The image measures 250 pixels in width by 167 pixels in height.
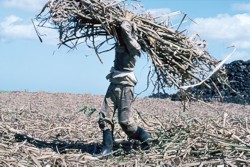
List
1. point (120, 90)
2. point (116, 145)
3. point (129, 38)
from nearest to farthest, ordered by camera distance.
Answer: point (129, 38) < point (120, 90) < point (116, 145)

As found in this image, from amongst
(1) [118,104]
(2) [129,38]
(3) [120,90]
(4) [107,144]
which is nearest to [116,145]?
(4) [107,144]

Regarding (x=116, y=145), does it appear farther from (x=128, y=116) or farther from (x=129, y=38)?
(x=129, y=38)

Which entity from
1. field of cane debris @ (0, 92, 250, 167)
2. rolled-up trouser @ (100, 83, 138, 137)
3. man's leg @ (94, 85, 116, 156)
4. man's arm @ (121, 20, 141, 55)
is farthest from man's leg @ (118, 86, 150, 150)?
man's arm @ (121, 20, 141, 55)

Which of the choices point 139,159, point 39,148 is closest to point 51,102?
point 39,148

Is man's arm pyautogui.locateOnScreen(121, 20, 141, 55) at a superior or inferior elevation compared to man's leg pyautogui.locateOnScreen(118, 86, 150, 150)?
superior

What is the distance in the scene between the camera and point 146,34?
7.53 m

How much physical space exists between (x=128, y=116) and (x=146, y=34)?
3.59ft

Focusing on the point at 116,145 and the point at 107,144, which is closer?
the point at 107,144

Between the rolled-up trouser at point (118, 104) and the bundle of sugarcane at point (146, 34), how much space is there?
0.47m

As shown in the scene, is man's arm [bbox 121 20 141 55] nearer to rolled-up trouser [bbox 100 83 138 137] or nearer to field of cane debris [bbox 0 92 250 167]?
rolled-up trouser [bbox 100 83 138 137]

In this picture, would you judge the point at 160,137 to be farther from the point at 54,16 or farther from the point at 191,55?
the point at 54,16

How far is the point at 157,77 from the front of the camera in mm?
7730

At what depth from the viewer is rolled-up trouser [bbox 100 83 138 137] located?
759cm

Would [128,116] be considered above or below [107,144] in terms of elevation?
above
